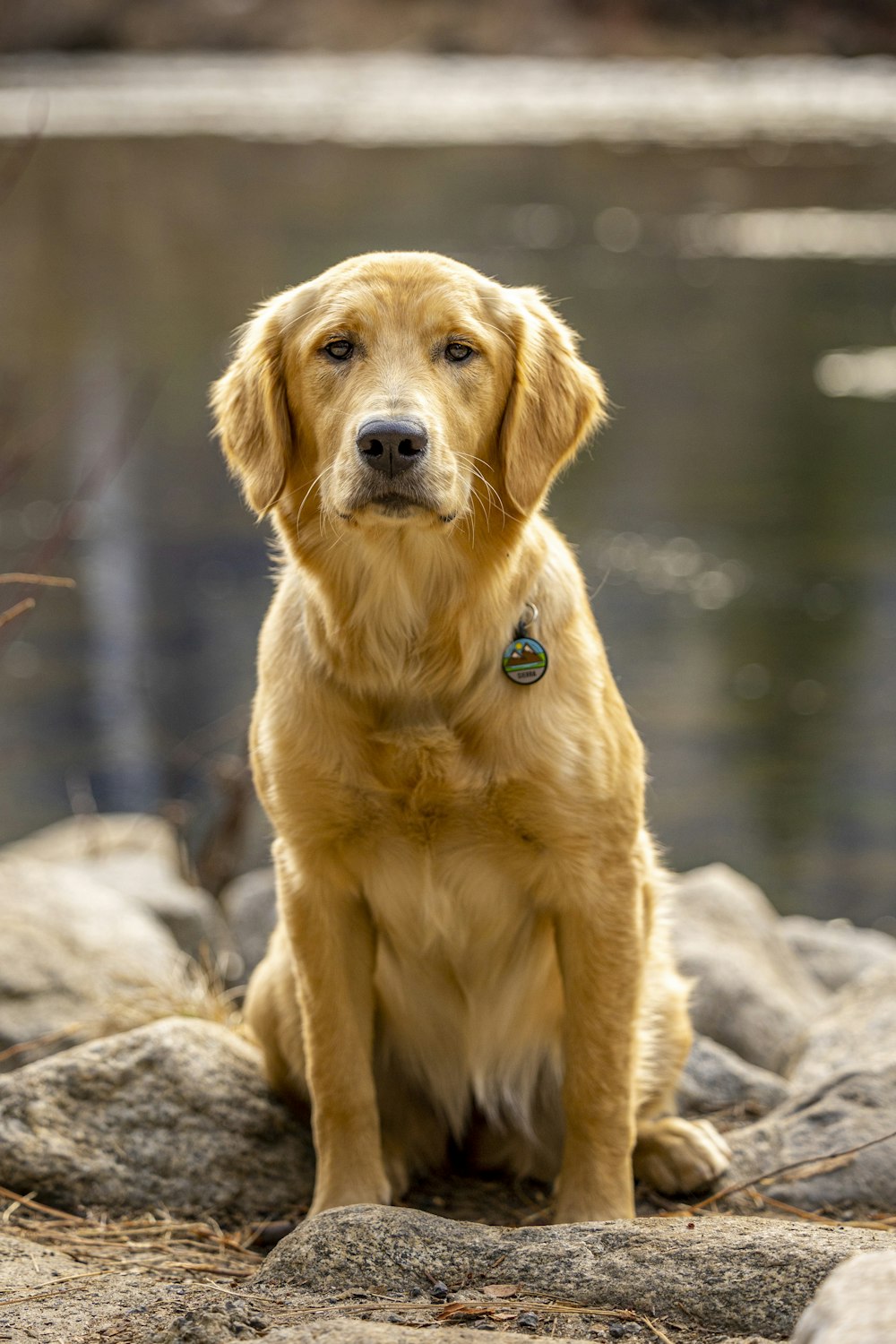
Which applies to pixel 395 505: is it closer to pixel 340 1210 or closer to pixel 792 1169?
pixel 340 1210

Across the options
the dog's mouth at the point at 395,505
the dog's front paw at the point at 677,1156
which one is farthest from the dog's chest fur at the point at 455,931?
the dog's mouth at the point at 395,505

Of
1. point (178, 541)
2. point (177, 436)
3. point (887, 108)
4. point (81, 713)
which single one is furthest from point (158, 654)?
point (887, 108)

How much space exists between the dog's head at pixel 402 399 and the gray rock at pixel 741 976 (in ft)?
6.51

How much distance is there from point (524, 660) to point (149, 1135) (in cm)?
147

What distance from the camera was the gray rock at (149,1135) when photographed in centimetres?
390

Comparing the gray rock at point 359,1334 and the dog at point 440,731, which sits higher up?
the dog at point 440,731

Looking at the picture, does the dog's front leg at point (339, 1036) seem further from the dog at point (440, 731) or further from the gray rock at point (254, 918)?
the gray rock at point (254, 918)

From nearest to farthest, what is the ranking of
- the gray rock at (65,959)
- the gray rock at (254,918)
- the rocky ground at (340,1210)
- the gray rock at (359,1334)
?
the gray rock at (359,1334), the rocky ground at (340,1210), the gray rock at (65,959), the gray rock at (254,918)

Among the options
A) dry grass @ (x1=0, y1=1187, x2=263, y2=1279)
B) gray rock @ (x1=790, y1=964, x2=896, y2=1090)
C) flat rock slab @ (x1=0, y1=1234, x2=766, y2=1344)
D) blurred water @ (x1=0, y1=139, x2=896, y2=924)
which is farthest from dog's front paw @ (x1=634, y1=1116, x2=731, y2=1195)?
blurred water @ (x1=0, y1=139, x2=896, y2=924)

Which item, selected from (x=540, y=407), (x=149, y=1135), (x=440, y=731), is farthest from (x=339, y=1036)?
(x=540, y=407)

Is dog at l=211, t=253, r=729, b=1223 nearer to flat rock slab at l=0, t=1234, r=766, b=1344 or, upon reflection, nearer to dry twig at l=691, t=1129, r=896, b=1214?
dry twig at l=691, t=1129, r=896, b=1214

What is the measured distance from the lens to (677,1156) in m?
4.05

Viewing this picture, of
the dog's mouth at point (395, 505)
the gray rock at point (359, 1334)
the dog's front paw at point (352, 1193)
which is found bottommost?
the dog's front paw at point (352, 1193)

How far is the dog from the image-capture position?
3562 mm
